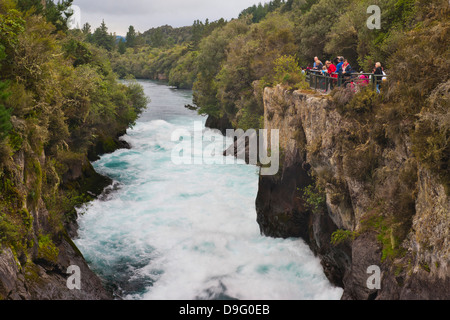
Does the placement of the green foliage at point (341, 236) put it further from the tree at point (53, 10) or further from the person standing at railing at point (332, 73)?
the tree at point (53, 10)

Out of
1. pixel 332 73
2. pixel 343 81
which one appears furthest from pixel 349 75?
pixel 332 73

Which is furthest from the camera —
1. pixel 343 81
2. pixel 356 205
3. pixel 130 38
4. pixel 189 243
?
pixel 130 38

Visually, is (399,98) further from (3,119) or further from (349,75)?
(3,119)

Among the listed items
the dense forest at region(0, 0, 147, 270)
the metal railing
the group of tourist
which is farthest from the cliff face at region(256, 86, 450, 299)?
the dense forest at region(0, 0, 147, 270)

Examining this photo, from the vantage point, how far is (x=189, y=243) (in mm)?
20203

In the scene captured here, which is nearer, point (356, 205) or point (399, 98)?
point (399, 98)

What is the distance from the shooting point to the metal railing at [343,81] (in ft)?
45.1

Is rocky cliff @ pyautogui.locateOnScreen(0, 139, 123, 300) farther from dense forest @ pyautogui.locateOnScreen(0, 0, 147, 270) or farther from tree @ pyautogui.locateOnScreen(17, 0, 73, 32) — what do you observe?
tree @ pyautogui.locateOnScreen(17, 0, 73, 32)

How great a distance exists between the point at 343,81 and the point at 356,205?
19.4 feet

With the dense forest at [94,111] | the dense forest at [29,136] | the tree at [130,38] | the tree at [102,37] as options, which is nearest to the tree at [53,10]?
the dense forest at [94,111]

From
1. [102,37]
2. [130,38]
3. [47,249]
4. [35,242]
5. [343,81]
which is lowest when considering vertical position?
[47,249]

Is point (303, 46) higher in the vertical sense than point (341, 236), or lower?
higher
